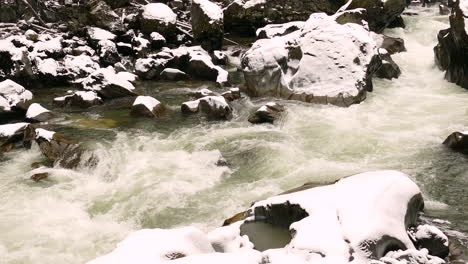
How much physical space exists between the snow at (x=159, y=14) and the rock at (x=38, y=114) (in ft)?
23.3

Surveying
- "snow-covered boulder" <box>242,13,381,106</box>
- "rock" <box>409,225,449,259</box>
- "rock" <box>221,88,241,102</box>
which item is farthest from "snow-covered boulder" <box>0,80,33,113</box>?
"rock" <box>409,225,449,259</box>

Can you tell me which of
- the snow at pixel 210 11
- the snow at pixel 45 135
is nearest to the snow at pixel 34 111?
the snow at pixel 45 135

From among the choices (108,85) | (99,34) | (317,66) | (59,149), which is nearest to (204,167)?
(59,149)

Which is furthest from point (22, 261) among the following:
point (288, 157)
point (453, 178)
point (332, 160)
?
point (453, 178)

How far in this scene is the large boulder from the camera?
10820 mm

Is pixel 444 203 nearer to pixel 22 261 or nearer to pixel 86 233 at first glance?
pixel 86 233

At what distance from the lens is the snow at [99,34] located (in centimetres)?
1492

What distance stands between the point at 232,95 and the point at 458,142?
207 inches

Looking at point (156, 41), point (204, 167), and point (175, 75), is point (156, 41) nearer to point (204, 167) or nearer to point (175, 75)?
point (175, 75)

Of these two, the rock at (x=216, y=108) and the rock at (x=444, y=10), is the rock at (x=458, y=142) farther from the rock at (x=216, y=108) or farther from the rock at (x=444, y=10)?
the rock at (x=444, y=10)

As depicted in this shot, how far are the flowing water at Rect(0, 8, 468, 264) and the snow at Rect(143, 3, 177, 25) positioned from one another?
251 inches

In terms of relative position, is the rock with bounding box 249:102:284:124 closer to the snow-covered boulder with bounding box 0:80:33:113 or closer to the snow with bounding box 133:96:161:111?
the snow with bounding box 133:96:161:111

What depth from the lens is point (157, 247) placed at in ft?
12.9

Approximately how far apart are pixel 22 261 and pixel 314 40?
8.27 m
